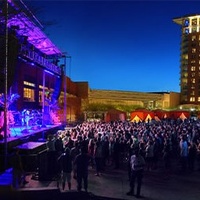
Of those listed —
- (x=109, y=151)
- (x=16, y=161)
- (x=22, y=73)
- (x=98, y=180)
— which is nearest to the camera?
(x=16, y=161)

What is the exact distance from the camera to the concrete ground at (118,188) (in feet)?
34.9

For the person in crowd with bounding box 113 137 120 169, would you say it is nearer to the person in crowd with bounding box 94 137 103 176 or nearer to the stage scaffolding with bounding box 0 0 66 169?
the person in crowd with bounding box 94 137 103 176

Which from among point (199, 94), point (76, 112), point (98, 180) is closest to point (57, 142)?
point (98, 180)

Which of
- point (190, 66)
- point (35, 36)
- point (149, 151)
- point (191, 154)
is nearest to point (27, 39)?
point (35, 36)

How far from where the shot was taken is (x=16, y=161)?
1148cm

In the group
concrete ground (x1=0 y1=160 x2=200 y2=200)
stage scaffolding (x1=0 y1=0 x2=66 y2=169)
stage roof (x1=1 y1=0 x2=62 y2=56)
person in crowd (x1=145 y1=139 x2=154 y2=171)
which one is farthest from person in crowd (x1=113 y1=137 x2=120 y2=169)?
stage roof (x1=1 y1=0 x2=62 y2=56)

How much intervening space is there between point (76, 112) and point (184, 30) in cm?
9549

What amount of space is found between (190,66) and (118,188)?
128295 millimetres

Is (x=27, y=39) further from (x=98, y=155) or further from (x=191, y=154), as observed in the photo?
(x=191, y=154)

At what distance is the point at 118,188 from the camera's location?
1249 centimetres

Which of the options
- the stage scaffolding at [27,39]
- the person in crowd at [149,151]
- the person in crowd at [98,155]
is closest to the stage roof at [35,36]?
the stage scaffolding at [27,39]

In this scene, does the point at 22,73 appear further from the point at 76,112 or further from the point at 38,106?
the point at 76,112

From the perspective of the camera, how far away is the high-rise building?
13200 centimetres

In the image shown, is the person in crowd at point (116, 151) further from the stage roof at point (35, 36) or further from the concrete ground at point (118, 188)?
the stage roof at point (35, 36)
